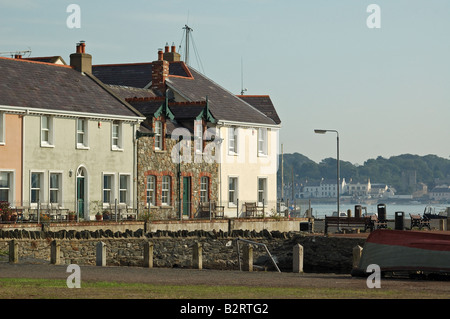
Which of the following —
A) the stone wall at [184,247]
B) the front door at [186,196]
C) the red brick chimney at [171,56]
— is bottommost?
the stone wall at [184,247]

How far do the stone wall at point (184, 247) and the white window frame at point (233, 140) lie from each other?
8.94 metres

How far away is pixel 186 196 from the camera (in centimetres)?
5709

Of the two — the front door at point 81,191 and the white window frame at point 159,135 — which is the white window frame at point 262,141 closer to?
the white window frame at point 159,135

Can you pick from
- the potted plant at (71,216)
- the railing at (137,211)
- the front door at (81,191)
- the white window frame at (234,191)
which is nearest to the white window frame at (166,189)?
the railing at (137,211)

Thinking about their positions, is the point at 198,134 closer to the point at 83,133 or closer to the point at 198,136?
the point at 198,136

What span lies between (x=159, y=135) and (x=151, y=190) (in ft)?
10.5

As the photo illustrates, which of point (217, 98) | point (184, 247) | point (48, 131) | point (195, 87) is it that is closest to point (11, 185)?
point (48, 131)

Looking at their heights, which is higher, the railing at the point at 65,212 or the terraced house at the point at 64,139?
the terraced house at the point at 64,139

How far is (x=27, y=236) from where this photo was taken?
1585 inches

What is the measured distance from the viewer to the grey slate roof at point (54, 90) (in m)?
48.7

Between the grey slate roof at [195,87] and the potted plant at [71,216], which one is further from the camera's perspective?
the grey slate roof at [195,87]

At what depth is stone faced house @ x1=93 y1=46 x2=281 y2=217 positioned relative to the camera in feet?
182
